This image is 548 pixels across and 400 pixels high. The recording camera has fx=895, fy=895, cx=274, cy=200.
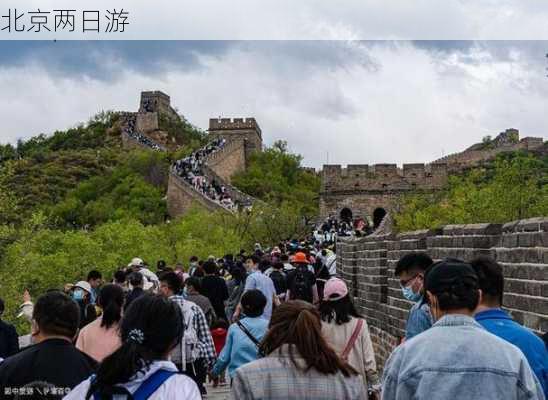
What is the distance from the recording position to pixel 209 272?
39.8ft

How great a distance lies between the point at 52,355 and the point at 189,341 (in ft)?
10.5

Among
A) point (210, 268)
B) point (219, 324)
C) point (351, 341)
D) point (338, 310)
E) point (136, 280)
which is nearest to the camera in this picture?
point (351, 341)

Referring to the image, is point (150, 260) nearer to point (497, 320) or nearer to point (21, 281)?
point (21, 281)

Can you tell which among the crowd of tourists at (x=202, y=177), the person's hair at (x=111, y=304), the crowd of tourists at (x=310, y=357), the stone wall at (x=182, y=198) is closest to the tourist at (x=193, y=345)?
the person's hair at (x=111, y=304)

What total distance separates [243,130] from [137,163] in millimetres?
10223

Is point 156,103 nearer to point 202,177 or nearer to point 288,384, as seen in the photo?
point 202,177

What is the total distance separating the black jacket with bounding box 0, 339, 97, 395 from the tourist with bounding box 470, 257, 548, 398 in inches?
79.1

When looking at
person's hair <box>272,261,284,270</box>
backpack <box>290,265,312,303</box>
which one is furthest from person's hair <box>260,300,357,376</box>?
person's hair <box>272,261,284,270</box>

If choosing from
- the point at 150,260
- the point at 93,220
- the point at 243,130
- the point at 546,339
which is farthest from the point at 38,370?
the point at 243,130

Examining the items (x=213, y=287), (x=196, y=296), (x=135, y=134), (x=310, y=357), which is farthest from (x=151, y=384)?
(x=135, y=134)

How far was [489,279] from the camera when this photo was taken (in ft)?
15.0

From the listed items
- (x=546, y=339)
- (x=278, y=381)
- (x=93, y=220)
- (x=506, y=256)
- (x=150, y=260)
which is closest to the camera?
(x=278, y=381)

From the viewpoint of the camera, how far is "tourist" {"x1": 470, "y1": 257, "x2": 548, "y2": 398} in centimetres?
418

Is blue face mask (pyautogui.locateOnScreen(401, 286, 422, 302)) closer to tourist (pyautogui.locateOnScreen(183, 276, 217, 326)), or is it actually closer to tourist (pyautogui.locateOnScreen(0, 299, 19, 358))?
tourist (pyautogui.locateOnScreen(0, 299, 19, 358))
